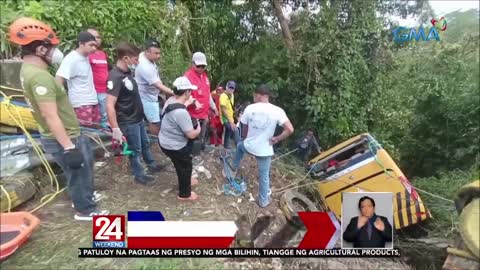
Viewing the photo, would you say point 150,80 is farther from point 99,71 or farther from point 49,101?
point 49,101

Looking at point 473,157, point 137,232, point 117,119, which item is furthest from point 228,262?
point 473,157

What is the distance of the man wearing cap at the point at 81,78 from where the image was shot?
3445 mm

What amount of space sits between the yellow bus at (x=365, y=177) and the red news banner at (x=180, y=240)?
114cm

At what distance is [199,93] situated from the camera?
14.5 ft

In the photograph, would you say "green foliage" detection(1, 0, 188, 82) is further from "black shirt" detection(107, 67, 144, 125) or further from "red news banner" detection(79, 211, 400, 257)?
"red news banner" detection(79, 211, 400, 257)

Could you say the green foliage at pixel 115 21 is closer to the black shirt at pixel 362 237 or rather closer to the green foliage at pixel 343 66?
the green foliage at pixel 343 66

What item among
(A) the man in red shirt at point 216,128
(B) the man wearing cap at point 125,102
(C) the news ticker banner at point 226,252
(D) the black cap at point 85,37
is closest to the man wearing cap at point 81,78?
(D) the black cap at point 85,37

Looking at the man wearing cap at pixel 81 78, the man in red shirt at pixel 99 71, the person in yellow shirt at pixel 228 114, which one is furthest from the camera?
the person in yellow shirt at pixel 228 114

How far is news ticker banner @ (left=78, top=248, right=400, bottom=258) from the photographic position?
2996mm

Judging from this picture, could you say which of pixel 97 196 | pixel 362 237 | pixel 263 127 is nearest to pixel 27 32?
pixel 97 196

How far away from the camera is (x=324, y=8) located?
6.55m

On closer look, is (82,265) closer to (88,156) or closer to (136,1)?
(88,156)

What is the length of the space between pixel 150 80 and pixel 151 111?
435 mm

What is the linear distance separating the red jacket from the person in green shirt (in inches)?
59.5
